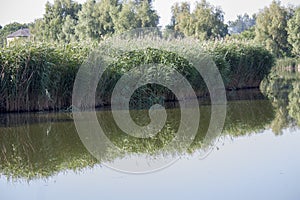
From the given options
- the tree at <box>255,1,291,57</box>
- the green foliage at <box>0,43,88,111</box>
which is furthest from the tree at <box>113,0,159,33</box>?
the green foliage at <box>0,43,88,111</box>

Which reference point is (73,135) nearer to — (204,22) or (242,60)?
(242,60)

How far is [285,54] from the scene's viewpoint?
→ 129ft

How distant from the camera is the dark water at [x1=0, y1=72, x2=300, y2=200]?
554 cm

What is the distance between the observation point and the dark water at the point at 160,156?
5.54 meters

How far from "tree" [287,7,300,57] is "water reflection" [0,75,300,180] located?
24294mm

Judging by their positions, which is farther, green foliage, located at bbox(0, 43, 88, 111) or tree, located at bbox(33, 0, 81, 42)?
tree, located at bbox(33, 0, 81, 42)

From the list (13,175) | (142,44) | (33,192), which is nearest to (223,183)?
(33,192)

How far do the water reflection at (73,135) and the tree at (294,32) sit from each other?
79.7ft

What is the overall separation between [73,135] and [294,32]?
30754mm

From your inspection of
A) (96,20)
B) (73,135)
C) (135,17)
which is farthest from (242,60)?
(96,20)

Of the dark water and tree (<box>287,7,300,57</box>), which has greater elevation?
tree (<box>287,7,300,57</box>)

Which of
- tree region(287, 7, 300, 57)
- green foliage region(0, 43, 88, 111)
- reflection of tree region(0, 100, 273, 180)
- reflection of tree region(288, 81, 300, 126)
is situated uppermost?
tree region(287, 7, 300, 57)

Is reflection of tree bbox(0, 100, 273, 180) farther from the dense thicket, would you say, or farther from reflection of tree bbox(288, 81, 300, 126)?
the dense thicket

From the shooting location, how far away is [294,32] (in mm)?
37062
